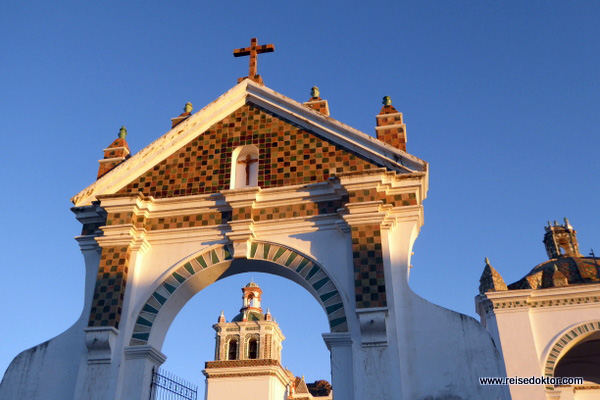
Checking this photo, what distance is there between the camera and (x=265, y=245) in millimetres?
10281

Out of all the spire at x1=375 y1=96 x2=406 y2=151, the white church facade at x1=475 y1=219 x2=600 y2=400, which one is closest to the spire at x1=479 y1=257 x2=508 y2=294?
the white church facade at x1=475 y1=219 x2=600 y2=400

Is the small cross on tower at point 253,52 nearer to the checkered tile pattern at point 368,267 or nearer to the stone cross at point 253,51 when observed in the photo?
the stone cross at point 253,51

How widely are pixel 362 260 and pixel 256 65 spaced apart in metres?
4.95

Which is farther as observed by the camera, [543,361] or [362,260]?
[543,361]

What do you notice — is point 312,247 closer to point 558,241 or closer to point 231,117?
point 231,117

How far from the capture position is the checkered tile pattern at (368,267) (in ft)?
30.3

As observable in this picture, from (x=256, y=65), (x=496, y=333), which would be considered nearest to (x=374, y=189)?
(x=256, y=65)

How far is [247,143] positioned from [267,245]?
2.20m

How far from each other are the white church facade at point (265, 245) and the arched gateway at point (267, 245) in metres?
0.02

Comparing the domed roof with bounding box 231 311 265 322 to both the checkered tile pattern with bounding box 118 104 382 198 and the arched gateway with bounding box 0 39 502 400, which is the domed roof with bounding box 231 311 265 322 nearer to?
the arched gateway with bounding box 0 39 502 400

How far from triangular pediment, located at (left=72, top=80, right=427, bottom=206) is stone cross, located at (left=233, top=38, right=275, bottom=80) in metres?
0.54

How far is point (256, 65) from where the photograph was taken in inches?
494

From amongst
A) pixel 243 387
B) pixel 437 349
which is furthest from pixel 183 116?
pixel 243 387

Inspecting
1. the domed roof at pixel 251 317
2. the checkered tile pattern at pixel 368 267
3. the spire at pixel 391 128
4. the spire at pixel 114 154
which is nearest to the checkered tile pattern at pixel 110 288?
the spire at pixel 114 154
